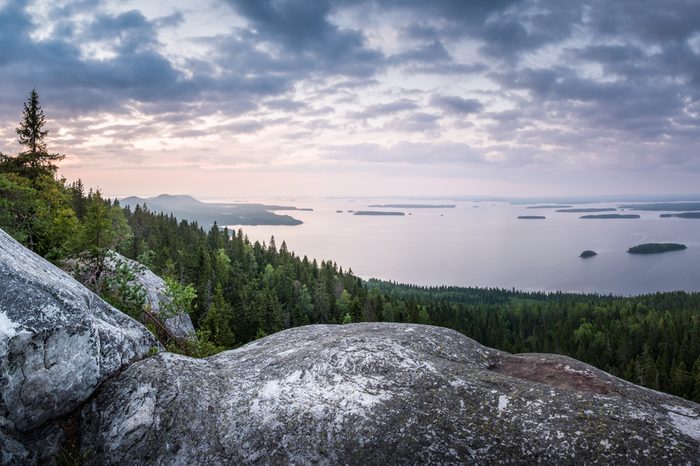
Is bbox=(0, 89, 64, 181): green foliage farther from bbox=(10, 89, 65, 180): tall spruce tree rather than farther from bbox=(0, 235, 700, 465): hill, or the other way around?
bbox=(0, 235, 700, 465): hill

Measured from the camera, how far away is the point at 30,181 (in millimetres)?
30906

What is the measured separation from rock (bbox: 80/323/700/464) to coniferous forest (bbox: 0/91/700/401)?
7812 millimetres

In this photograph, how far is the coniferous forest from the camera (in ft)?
68.6

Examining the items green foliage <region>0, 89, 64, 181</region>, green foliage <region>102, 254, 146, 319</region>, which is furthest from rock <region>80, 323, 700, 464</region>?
green foliage <region>0, 89, 64, 181</region>

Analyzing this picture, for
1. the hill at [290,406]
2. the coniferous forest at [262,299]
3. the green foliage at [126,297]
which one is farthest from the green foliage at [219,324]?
the hill at [290,406]

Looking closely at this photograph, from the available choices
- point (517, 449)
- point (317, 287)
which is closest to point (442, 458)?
point (517, 449)

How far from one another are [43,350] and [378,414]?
6589mm

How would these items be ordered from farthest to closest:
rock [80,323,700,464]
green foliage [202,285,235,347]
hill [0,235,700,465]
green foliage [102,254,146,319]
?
green foliage [202,285,235,347]
green foliage [102,254,146,319]
hill [0,235,700,465]
rock [80,323,700,464]

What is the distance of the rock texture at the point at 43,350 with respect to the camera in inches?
300

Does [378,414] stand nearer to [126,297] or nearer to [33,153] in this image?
[126,297]

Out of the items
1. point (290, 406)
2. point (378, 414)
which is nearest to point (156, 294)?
point (290, 406)

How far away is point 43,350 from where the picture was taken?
26.1 feet

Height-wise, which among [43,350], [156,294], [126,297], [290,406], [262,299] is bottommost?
[262,299]

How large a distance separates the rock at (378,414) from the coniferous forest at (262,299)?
25.6 feet
